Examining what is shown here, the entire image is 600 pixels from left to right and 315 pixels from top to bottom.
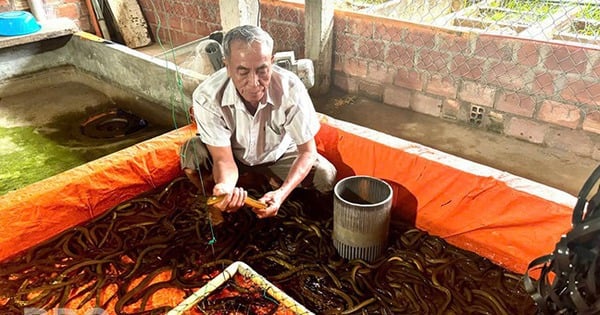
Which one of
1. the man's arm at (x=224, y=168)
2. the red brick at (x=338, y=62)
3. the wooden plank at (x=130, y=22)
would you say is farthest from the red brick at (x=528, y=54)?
the wooden plank at (x=130, y=22)

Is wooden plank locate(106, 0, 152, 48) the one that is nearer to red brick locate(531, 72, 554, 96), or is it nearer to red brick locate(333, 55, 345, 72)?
red brick locate(333, 55, 345, 72)

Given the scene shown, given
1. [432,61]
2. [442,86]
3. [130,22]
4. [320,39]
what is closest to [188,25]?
[130,22]

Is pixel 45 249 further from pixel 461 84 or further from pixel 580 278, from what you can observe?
pixel 461 84

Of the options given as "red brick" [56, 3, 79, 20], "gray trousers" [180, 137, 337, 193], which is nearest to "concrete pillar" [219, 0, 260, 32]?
"gray trousers" [180, 137, 337, 193]

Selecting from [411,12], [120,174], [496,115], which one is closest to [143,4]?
[411,12]

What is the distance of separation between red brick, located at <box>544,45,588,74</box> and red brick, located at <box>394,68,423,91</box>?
3.77 ft

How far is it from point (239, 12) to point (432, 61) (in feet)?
6.26

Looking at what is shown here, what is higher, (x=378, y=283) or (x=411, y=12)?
(x=411, y=12)

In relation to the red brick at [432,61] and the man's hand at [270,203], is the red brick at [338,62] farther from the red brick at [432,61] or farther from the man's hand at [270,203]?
the man's hand at [270,203]

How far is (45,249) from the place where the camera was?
8.66 feet

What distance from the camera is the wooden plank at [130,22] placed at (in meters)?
6.36

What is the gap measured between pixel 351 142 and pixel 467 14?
253 centimetres

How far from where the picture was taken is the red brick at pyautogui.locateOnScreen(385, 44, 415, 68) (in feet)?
13.6

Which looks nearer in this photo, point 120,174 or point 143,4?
point 120,174
